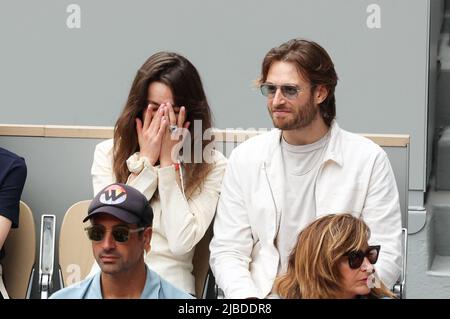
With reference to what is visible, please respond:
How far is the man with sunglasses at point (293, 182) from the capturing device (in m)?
4.25

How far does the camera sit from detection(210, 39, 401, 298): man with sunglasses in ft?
13.9

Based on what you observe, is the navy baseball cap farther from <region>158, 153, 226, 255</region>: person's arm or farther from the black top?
the black top

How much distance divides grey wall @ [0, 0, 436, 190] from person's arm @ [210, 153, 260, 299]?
181cm

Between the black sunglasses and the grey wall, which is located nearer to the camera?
the black sunglasses

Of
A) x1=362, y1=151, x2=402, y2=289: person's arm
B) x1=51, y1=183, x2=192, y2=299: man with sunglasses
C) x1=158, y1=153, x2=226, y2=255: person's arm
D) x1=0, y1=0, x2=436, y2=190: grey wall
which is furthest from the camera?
x1=0, y1=0, x2=436, y2=190: grey wall

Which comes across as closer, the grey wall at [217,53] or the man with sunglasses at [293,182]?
the man with sunglasses at [293,182]

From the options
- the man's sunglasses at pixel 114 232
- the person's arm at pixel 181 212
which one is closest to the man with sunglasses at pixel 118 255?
the man's sunglasses at pixel 114 232

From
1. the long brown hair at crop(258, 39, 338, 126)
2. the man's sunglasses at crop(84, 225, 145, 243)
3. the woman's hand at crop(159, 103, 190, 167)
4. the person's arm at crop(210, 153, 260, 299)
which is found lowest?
the person's arm at crop(210, 153, 260, 299)

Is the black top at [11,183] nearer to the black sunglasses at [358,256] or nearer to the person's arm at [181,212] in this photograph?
the person's arm at [181,212]

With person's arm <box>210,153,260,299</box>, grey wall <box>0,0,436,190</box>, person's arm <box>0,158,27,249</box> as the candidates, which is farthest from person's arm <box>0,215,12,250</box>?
grey wall <box>0,0,436,190</box>

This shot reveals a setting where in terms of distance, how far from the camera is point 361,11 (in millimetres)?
6004

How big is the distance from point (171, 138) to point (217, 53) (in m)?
1.74

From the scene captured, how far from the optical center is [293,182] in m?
4.38
